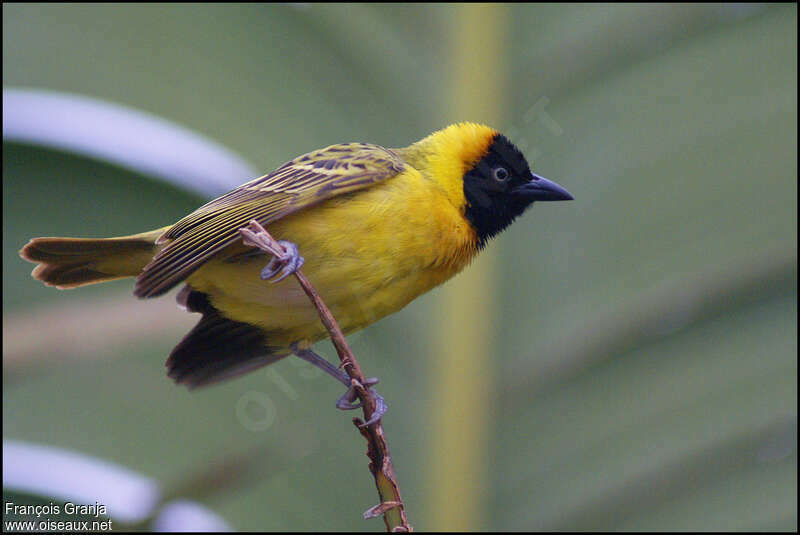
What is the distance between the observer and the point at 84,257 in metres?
2.77

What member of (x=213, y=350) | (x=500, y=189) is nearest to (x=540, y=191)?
(x=500, y=189)

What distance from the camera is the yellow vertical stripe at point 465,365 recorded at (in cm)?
338

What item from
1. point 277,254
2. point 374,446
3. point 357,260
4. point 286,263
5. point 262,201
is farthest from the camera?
point 262,201

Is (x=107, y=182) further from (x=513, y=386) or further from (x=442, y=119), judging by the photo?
(x=513, y=386)

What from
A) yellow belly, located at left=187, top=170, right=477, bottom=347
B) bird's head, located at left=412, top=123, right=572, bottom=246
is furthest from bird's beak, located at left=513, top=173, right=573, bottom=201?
yellow belly, located at left=187, top=170, right=477, bottom=347

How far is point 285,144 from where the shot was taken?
3518 millimetres

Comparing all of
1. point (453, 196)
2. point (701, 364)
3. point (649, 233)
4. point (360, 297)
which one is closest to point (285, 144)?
point (453, 196)

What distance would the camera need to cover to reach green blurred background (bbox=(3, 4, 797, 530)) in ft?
11.1

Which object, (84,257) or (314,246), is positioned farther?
(84,257)

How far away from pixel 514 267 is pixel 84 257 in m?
1.62

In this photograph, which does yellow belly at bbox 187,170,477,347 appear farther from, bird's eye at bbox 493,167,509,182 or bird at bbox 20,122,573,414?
bird's eye at bbox 493,167,509,182

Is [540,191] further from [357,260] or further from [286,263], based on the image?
[286,263]

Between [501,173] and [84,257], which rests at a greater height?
[501,173]

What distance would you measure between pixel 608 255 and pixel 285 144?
50.3 inches
